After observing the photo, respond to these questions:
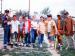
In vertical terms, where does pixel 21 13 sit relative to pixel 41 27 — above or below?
above

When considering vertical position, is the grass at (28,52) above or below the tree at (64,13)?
Result: below

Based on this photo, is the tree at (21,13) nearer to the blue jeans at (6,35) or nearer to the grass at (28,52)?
the blue jeans at (6,35)

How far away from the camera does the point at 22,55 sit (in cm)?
259

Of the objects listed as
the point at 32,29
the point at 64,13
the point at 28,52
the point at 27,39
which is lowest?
the point at 28,52

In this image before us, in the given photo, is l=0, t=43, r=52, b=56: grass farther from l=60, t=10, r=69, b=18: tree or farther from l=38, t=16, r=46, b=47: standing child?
l=60, t=10, r=69, b=18: tree

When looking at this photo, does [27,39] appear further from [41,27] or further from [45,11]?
[45,11]

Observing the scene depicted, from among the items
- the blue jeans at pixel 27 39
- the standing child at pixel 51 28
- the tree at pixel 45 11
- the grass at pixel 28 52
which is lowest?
the grass at pixel 28 52

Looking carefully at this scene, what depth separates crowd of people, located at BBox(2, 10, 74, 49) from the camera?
2.61 meters

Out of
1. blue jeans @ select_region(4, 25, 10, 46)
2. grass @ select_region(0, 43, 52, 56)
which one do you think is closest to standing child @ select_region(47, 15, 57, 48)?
grass @ select_region(0, 43, 52, 56)

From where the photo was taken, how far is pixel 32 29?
8.60 feet

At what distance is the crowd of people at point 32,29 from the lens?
2.61m

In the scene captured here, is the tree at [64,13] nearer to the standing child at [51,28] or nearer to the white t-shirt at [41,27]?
the standing child at [51,28]

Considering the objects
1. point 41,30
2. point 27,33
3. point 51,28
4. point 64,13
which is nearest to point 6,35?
point 27,33

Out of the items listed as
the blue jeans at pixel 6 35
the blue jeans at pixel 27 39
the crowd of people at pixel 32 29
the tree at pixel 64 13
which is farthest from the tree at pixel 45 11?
the blue jeans at pixel 6 35
